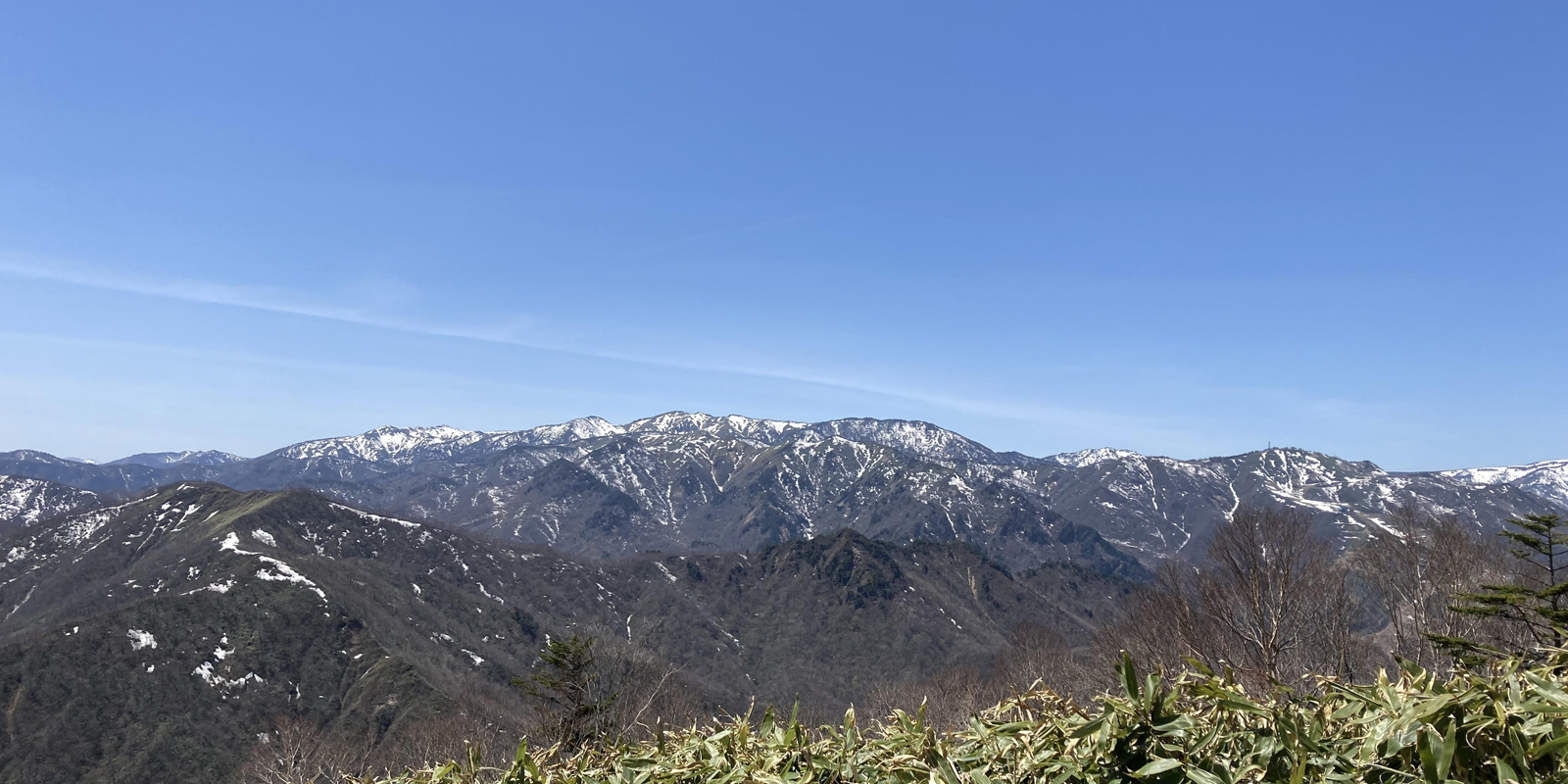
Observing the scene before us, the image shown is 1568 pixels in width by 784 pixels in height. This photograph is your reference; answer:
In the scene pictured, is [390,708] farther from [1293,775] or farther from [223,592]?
[1293,775]

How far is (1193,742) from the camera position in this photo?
2758 millimetres

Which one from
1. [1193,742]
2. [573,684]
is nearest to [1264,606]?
→ [573,684]

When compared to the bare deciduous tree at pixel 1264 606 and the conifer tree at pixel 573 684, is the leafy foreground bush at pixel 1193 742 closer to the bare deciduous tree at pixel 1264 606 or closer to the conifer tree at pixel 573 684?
the bare deciduous tree at pixel 1264 606

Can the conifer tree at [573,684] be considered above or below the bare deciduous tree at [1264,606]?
below

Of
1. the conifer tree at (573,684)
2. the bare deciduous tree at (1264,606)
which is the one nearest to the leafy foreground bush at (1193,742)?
the bare deciduous tree at (1264,606)

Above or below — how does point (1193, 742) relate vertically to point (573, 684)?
above

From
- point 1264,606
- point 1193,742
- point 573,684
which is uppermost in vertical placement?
point 1193,742

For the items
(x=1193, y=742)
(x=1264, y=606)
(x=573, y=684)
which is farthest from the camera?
(x=573, y=684)

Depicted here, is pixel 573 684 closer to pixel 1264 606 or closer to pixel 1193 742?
pixel 1264 606

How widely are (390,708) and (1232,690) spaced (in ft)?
516

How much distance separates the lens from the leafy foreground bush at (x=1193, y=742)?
7.72ft

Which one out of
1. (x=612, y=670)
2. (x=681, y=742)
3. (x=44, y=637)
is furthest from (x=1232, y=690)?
(x=44, y=637)

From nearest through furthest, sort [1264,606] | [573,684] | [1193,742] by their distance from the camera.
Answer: [1193,742] → [1264,606] → [573,684]

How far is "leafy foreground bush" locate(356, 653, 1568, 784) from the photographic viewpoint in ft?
7.72
